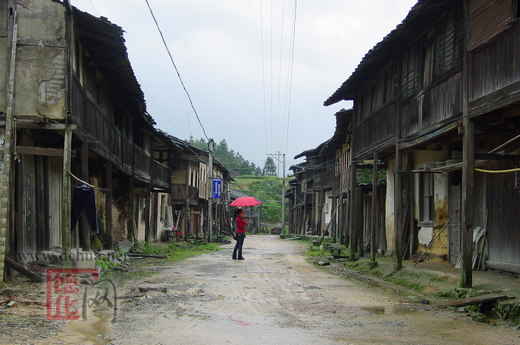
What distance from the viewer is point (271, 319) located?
702cm

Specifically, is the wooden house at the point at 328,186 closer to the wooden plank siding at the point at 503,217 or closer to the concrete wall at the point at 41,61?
the wooden plank siding at the point at 503,217

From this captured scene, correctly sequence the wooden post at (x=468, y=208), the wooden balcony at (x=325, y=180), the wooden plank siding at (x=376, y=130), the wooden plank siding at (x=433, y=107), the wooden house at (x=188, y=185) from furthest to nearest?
the wooden balcony at (x=325, y=180) → the wooden house at (x=188, y=185) → the wooden plank siding at (x=376, y=130) → the wooden plank siding at (x=433, y=107) → the wooden post at (x=468, y=208)

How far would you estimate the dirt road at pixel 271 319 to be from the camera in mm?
5871

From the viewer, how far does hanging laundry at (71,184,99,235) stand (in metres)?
11.8

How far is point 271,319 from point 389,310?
7.06 feet

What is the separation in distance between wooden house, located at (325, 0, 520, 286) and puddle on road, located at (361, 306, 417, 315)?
5.40 ft

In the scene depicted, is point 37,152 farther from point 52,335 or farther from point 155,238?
point 155,238

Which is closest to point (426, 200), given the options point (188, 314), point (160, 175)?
point (188, 314)

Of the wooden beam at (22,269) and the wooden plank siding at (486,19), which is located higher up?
the wooden plank siding at (486,19)

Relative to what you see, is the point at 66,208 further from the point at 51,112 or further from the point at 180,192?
the point at 180,192

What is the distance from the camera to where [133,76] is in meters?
15.3

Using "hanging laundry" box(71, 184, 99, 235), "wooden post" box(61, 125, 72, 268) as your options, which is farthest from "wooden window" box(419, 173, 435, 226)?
"wooden post" box(61, 125, 72, 268)

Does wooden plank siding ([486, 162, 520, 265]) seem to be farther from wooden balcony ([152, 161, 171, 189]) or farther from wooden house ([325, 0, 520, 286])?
wooden balcony ([152, 161, 171, 189])

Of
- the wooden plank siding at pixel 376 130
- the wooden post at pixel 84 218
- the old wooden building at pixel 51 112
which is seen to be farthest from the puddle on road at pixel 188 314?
the wooden plank siding at pixel 376 130
